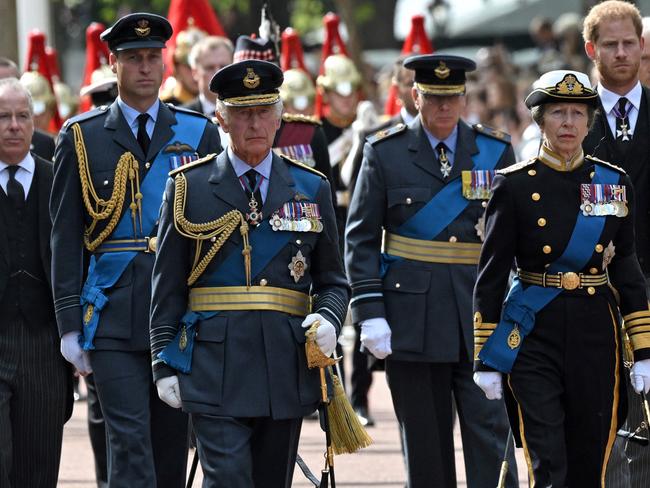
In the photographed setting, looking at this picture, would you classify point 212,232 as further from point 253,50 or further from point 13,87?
point 253,50

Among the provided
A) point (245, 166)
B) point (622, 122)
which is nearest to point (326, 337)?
point (245, 166)

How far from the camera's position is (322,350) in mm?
6836

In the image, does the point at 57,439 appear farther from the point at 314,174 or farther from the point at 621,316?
the point at 621,316

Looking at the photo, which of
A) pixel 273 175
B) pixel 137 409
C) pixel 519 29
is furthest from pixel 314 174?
pixel 519 29

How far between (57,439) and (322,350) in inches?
72.7

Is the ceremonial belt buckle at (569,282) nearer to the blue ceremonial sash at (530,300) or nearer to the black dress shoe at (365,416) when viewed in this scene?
A: the blue ceremonial sash at (530,300)

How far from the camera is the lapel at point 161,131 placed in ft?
26.2

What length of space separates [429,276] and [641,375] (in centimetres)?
140

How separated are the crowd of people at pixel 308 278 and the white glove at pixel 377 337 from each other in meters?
0.01

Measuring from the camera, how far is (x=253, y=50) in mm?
10445

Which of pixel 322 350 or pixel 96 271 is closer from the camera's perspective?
pixel 322 350

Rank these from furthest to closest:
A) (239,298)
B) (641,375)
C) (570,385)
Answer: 1. (641,375)
2. (570,385)
3. (239,298)

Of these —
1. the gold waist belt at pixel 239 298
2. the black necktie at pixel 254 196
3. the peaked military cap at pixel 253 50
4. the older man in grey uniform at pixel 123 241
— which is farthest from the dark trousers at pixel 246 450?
the peaked military cap at pixel 253 50

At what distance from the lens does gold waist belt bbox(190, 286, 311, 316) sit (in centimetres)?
688
